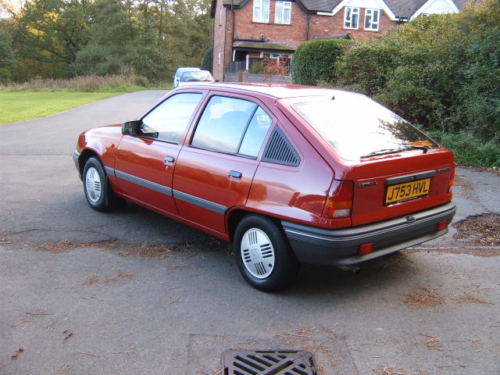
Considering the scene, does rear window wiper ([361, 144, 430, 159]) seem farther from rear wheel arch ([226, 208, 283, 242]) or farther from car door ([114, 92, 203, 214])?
car door ([114, 92, 203, 214])

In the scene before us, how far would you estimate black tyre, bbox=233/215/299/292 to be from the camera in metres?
3.91

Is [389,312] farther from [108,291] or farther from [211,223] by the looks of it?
[108,291]

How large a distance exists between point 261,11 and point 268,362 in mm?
39879

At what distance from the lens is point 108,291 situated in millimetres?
4066

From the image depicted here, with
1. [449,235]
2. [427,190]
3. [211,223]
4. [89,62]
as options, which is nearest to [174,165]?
[211,223]

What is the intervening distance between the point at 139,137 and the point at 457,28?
9.55m

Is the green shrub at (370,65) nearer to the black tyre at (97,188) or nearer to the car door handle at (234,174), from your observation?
the black tyre at (97,188)

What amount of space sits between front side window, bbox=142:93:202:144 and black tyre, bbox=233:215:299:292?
1316 millimetres

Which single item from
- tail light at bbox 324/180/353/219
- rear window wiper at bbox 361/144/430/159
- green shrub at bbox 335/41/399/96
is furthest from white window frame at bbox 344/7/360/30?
→ tail light at bbox 324/180/353/219

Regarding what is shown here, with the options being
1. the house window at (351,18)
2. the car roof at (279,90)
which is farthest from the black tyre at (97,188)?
the house window at (351,18)

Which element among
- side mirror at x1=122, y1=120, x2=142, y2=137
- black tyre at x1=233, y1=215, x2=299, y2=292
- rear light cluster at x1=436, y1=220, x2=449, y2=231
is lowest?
black tyre at x1=233, y1=215, x2=299, y2=292

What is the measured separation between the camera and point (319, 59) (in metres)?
16.9

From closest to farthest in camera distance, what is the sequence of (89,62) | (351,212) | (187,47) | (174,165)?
(351,212)
(174,165)
(89,62)
(187,47)

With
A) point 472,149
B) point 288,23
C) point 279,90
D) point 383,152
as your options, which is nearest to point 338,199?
point 383,152
